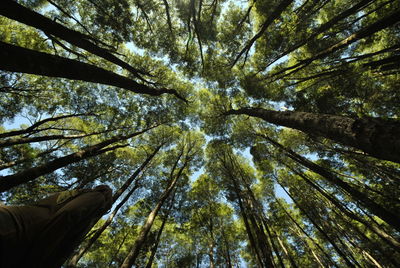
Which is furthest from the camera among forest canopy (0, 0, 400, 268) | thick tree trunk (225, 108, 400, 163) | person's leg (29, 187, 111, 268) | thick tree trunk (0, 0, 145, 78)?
forest canopy (0, 0, 400, 268)

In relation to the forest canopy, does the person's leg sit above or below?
below

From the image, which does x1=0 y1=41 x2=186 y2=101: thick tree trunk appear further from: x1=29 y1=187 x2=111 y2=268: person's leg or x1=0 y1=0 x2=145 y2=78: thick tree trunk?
x1=29 y1=187 x2=111 y2=268: person's leg

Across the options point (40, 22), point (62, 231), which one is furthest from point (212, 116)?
point (62, 231)

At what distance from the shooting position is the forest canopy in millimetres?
4938

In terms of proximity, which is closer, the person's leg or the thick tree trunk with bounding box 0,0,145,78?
the person's leg

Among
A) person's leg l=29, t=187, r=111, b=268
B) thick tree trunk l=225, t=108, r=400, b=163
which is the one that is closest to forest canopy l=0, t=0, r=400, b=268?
thick tree trunk l=225, t=108, r=400, b=163

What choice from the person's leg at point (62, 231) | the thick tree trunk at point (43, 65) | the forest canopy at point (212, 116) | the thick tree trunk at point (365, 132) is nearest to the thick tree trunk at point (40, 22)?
the forest canopy at point (212, 116)

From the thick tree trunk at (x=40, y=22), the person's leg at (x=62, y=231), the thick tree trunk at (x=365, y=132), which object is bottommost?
the person's leg at (x=62, y=231)

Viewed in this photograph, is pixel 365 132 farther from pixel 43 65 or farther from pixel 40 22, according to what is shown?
pixel 40 22

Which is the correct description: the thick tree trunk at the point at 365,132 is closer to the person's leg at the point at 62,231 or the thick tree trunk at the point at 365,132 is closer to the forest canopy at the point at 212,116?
the forest canopy at the point at 212,116

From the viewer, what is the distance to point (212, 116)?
45.8 feet

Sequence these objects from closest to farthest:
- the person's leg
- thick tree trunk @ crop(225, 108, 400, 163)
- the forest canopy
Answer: the person's leg < thick tree trunk @ crop(225, 108, 400, 163) < the forest canopy

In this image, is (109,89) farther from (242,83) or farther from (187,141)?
(242,83)

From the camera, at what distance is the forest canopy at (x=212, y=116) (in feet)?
16.2
